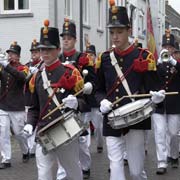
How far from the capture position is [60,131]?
6090 millimetres

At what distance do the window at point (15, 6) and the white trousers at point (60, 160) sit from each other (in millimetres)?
14494

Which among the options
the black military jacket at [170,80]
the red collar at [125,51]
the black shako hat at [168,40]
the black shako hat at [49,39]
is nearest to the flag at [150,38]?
the black shako hat at [168,40]

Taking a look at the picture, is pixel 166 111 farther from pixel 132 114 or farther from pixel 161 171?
pixel 132 114

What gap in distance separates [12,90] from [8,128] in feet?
2.35

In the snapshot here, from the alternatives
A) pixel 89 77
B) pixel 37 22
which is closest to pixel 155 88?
pixel 89 77

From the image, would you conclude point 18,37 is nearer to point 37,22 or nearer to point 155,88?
point 37,22

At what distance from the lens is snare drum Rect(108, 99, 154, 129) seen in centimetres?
615

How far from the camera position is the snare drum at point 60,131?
604 centimetres

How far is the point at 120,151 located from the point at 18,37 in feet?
47.7

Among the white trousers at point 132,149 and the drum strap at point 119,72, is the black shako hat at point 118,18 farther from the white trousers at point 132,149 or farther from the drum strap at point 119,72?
the white trousers at point 132,149

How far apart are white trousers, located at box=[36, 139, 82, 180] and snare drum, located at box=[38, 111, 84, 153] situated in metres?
0.12

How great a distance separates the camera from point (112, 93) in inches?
258

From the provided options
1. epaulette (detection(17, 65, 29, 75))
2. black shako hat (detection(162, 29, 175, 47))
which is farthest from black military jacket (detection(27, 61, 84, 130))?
epaulette (detection(17, 65, 29, 75))

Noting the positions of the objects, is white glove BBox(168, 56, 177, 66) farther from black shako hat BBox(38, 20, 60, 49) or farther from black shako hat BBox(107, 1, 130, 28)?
black shako hat BBox(38, 20, 60, 49)
